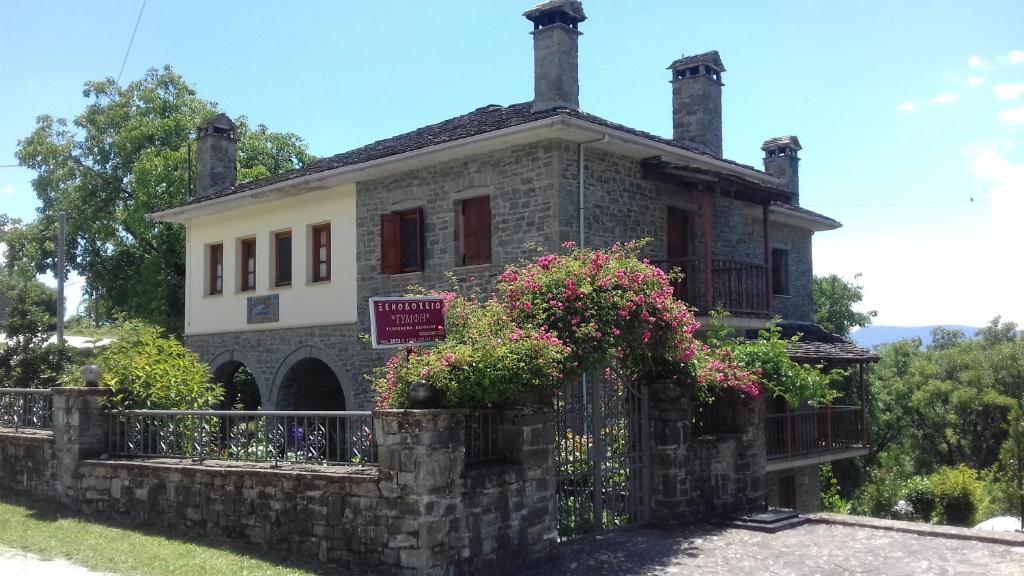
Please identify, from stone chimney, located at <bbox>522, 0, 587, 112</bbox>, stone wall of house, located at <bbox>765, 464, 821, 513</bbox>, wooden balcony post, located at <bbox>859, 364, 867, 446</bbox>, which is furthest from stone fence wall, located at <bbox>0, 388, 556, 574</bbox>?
wooden balcony post, located at <bbox>859, 364, 867, 446</bbox>

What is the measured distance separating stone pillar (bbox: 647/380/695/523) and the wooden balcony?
256 inches

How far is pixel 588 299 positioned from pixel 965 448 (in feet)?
118

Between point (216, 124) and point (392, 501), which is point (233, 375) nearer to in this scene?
point (216, 124)

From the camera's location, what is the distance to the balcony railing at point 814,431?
58.3ft

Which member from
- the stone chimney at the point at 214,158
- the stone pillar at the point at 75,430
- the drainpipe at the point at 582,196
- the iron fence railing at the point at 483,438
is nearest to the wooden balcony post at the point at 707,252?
the drainpipe at the point at 582,196

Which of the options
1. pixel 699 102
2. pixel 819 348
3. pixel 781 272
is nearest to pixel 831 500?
pixel 819 348

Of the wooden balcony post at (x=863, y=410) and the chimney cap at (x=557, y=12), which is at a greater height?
the chimney cap at (x=557, y=12)

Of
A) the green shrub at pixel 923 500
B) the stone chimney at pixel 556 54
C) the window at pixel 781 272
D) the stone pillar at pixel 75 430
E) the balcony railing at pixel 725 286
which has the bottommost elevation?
the green shrub at pixel 923 500

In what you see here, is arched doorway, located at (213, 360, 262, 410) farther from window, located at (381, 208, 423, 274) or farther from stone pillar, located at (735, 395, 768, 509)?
stone pillar, located at (735, 395, 768, 509)

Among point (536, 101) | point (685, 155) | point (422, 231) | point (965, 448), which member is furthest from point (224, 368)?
point (965, 448)

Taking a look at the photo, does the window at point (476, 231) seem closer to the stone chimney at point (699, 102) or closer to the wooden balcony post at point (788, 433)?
the stone chimney at point (699, 102)

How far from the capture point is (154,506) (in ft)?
33.6

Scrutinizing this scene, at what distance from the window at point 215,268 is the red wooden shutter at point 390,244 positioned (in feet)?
19.5

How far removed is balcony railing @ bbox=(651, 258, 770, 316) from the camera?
15.3 m
